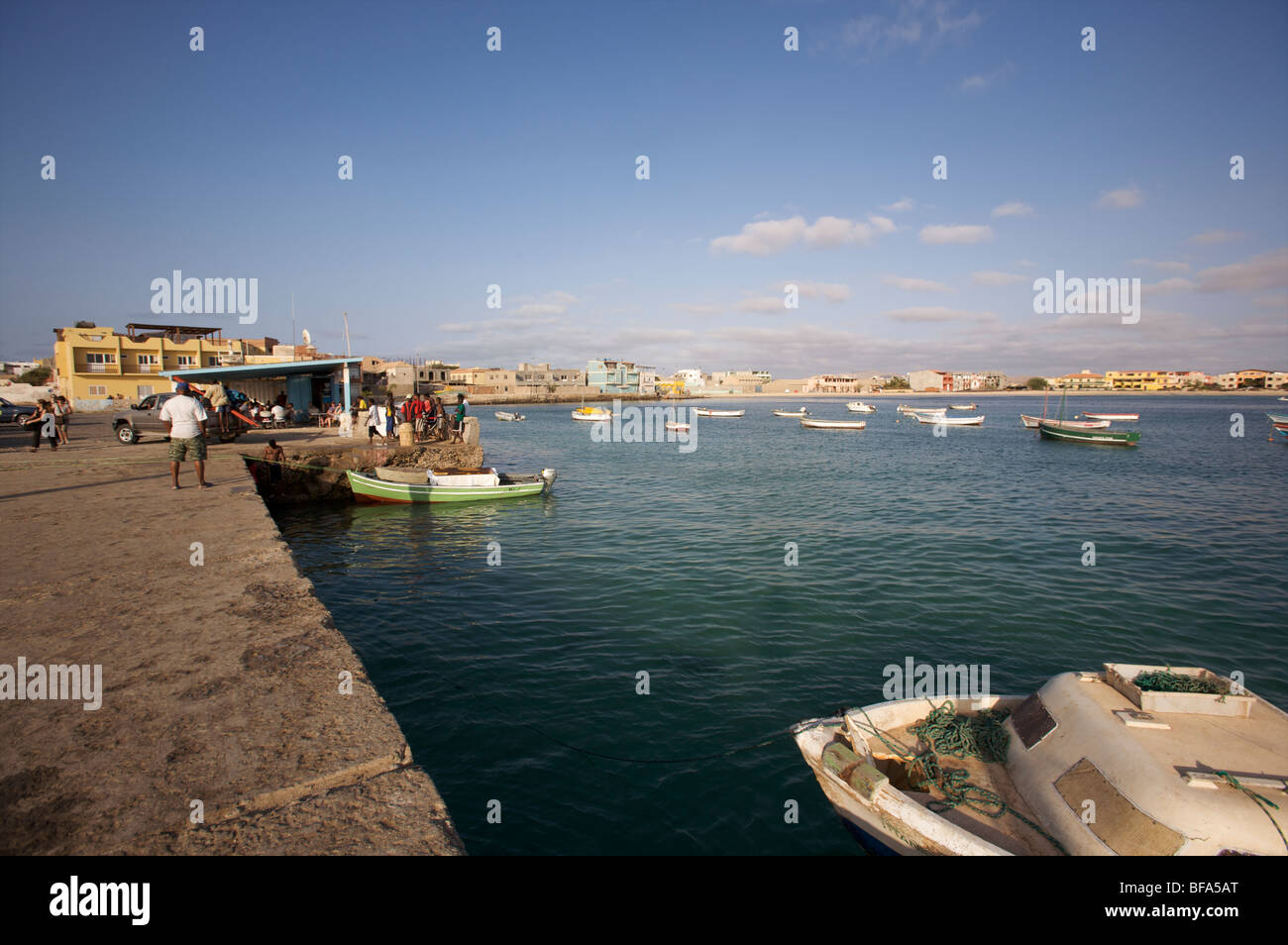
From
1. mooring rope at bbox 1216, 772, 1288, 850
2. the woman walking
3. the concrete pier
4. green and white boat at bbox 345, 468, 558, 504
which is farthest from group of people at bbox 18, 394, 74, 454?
mooring rope at bbox 1216, 772, 1288, 850

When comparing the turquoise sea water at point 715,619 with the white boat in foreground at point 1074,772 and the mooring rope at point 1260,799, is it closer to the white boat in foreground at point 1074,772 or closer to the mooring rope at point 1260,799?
the white boat in foreground at point 1074,772

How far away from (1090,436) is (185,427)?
60167 mm

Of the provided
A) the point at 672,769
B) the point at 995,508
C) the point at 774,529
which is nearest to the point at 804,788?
the point at 672,769

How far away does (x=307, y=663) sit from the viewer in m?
4.95

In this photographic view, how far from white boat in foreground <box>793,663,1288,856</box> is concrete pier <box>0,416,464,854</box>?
13.7 ft

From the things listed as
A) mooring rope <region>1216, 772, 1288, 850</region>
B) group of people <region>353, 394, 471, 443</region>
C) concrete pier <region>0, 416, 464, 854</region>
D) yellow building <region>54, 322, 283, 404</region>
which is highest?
yellow building <region>54, 322, 283, 404</region>

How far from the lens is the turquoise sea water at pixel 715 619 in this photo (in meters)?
6.54

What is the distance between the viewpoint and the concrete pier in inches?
120

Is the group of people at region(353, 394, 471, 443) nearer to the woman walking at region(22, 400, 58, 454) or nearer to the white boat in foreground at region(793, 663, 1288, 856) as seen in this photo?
the woman walking at region(22, 400, 58, 454)

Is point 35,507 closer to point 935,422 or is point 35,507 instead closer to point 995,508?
point 995,508

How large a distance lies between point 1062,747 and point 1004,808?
0.85m

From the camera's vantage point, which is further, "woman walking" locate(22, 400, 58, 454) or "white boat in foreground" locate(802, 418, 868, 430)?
"white boat in foreground" locate(802, 418, 868, 430)

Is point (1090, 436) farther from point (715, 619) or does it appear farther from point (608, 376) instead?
point (608, 376)

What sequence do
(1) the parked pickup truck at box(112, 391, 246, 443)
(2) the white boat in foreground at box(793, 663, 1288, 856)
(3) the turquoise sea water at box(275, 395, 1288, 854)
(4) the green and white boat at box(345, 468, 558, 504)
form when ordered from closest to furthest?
(2) the white boat in foreground at box(793, 663, 1288, 856) → (3) the turquoise sea water at box(275, 395, 1288, 854) → (4) the green and white boat at box(345, 468, 558, 504) → (1) the parked pickup truck at box(112, 391, 246, 443)
